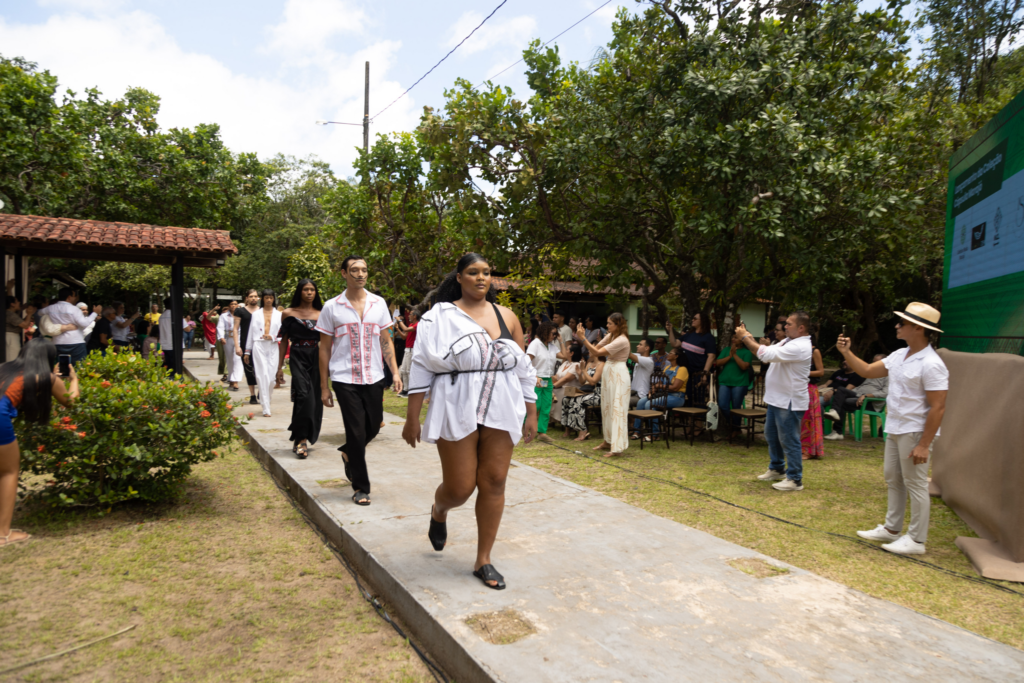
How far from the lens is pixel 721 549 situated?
417cm

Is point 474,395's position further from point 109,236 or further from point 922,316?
point 109,236

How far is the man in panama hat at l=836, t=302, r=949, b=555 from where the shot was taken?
14.8ft

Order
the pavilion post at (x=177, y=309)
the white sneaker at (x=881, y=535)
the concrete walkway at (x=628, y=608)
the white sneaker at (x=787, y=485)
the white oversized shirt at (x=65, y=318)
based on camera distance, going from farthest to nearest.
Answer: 1. the white oversized shirt at (x=65, y=318)
2. the pavilion post at (x=177, y=309)
3. the white sneaker at (x=787, y=485)
4. the white sneaker at (x=881, y=535)
5. the concrete walkway at (x=628, y=608)

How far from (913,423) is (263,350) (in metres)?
7.93

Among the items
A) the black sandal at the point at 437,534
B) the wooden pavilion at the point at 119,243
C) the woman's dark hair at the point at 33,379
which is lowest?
the black sandal at the point at 437,534

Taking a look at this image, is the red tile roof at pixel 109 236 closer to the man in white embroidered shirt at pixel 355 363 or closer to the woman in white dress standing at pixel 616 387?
the man in white embroidered shirt at pixel 355 363

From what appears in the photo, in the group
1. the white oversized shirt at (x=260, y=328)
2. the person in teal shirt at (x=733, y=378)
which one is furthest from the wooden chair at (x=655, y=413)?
the white oversized shirt at (x=260, y=328)

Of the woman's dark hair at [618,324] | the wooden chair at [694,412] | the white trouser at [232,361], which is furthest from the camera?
the white trouser at [232,361]

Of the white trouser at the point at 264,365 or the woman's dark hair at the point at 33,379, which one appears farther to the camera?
the white trouser at the point at 264,365

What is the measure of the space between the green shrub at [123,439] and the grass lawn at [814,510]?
11.6ft

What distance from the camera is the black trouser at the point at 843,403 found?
974 cm

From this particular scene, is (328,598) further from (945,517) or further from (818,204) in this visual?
(818,204)

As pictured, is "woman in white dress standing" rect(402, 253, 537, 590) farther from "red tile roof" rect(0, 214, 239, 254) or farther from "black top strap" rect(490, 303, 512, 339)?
"red tile roof" rect(0, 214, 239, 254)

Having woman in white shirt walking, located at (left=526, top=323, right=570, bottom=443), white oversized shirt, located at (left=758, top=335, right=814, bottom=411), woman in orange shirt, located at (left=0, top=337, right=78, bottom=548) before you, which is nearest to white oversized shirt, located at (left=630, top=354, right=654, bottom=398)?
woman in white shirt walking, located at (left=526, top=323, right=570, bottom=443)
